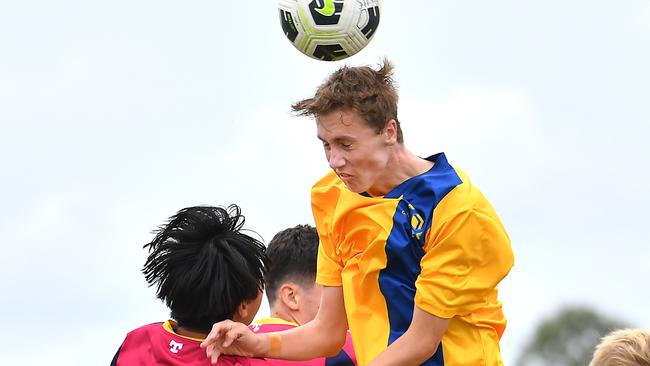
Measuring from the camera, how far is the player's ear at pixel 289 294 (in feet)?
36.9

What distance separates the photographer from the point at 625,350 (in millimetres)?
9383

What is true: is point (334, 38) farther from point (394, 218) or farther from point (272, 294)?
point (272, 294)

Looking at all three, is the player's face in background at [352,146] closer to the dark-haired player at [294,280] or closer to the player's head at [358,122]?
the player's head at [358,122]

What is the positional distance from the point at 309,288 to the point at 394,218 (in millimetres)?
2025

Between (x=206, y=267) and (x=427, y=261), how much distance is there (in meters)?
1.26

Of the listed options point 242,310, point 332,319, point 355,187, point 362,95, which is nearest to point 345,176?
point 355,187

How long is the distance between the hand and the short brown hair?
130 cm

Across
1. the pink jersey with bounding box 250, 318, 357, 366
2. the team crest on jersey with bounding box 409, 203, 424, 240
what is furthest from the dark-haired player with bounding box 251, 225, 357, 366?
the team crest on jersey with bounding box 409, 203, 424, 240

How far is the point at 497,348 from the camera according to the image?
31.8ft

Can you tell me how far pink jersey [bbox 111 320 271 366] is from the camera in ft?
30.6

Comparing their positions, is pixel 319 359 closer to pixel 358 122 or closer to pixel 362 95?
pixel 358 122

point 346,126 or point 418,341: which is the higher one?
point 346,126

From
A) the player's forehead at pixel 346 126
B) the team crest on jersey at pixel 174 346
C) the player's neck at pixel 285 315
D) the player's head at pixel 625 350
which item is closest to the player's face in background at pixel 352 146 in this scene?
the player's forehead at pixel 346 126

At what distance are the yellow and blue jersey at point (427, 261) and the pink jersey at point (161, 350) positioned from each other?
2.81 feet
